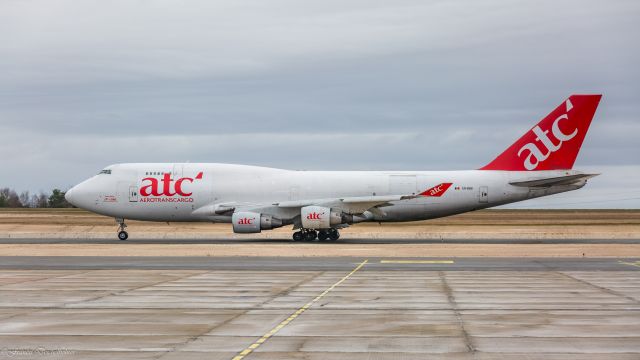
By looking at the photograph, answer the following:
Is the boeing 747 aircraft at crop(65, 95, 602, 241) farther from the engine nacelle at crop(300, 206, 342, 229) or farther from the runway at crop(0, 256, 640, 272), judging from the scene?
the runway at crop(0, 256, 640, 272)

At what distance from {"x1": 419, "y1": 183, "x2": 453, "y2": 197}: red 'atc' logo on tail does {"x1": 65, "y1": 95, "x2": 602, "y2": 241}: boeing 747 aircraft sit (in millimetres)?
62

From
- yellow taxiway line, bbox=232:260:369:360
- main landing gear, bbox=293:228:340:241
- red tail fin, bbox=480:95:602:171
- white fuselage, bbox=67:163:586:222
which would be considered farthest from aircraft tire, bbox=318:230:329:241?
yellow taxiway line, bbox=232:260:369:360

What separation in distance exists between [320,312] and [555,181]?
1423 inches

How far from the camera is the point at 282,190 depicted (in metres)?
54.1

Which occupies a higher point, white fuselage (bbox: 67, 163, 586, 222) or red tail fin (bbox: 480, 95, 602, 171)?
red tail fin (bbox: 480, 95, 602, 171)

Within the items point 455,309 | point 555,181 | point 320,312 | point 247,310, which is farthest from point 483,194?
point 247,310

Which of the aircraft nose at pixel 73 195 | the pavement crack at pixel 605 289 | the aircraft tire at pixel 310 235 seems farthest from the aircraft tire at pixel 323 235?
the pavement crack at pixel 605 289

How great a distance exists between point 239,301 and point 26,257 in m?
20.6

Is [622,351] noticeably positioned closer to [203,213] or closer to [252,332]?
[252,332]

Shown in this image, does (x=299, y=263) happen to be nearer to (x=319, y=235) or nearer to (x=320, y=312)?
(x=320, y=312)

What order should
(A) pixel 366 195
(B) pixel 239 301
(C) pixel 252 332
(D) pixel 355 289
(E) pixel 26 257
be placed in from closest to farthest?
(C) pixel 252 332 < (B) pixel 239 301 < (D) pixel 355 289 < (E) pixel 26 257 < (A) pixel 366 195

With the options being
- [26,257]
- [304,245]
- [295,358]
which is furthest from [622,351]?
[304,245]

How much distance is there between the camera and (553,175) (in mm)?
53250

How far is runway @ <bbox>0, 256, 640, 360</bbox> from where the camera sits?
46.6 ft
